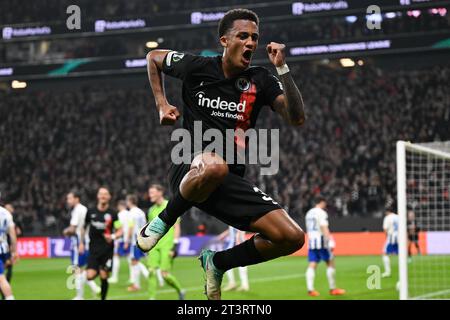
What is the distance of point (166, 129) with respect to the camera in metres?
36.7

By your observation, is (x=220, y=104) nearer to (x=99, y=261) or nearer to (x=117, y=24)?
(x=99, y=261)

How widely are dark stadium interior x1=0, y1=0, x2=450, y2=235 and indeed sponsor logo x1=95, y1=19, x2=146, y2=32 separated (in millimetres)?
1825

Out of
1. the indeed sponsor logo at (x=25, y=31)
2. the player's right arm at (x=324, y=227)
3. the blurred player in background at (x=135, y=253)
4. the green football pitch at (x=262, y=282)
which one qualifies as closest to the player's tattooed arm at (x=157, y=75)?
the green football pitch at (x=262, y=282)

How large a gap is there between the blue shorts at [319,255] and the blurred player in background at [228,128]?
9.65 m

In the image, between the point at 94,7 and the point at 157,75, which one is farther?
the point at 94,7

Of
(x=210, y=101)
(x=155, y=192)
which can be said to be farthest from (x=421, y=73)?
(x=210, y=101)

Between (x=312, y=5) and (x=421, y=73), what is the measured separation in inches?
585

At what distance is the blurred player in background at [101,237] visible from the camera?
46.2 feet

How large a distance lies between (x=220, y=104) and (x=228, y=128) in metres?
0.20

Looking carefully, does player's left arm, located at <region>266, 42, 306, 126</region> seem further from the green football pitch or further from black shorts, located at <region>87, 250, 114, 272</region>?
the green football pitch

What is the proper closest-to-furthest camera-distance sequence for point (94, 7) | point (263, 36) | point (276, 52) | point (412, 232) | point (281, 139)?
point (276, 52) < point (412, 232) < point (263, 36) < point (94, 7) < point (281, 139)

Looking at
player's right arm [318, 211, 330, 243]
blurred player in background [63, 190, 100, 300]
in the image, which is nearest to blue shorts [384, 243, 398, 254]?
player's right arm [318, 211, 330, 243]

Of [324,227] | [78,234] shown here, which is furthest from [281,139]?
[78,234]

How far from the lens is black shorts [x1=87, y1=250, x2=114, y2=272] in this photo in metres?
14.1
